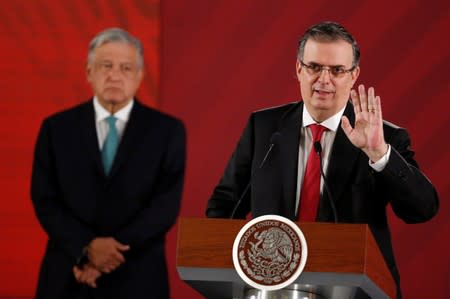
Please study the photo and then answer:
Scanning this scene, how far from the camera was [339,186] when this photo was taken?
254cm

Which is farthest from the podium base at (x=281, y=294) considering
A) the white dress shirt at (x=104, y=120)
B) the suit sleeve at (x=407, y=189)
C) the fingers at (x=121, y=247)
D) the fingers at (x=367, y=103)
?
the white dress shirt at (x=104, y=120)

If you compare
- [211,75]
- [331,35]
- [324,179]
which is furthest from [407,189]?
[211,75]

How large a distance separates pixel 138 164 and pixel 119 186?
11cm

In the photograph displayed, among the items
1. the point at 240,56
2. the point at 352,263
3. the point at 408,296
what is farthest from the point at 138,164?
the point at 352,263

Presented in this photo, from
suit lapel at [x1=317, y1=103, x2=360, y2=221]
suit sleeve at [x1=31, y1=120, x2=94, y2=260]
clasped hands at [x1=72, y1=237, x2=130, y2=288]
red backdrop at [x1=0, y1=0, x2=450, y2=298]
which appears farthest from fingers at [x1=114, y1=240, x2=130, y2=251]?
suit lapel at [x1=317, y1=103, x2=360, y2=221]

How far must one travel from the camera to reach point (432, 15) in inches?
164

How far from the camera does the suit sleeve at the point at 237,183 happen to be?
8.90ft

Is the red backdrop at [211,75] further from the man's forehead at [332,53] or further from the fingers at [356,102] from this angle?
the fingers at [356,102]

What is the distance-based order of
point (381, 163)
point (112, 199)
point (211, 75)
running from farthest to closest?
point (211, 75), point (112, 199), point (381, 163)

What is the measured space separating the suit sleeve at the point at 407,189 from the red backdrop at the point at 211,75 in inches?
65.9

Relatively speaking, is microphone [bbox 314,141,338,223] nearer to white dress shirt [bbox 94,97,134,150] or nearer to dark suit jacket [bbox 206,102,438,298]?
dark suit jacket [bbox 206,102,438,298]

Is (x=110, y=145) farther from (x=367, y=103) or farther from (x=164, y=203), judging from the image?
(x=367, y=103)

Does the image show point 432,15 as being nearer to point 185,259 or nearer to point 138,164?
point 138,164

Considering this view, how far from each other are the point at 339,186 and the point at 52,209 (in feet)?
4.46
